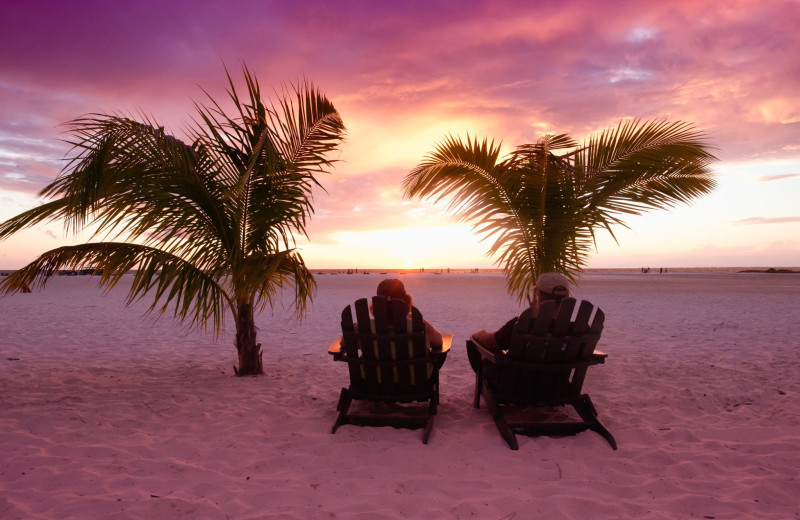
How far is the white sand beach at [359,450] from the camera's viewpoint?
2.82m

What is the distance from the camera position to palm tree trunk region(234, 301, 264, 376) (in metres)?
6.07

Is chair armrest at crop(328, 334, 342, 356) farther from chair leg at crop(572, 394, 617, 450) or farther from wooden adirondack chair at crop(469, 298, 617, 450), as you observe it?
chair leg at crop(572, 394, 617, 450)

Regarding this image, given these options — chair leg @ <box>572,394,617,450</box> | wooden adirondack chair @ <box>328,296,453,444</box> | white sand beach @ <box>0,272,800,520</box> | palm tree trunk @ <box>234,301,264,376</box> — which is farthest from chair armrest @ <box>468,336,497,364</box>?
palm tree trunk @ <box>234,301,264,376</box>

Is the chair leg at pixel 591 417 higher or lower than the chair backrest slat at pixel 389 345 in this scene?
Result: lower

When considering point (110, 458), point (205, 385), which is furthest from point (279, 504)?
point (205, 385)

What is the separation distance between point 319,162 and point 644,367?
5.36 m

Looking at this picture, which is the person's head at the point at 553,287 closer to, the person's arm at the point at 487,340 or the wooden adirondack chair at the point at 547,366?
the wooden adirondack chair at the point at 547,366

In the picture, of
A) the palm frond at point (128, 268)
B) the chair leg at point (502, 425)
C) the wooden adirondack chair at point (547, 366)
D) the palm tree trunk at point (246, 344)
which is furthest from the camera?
the palm tree trunk at point (246, 344)

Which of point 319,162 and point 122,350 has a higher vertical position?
point 319,162

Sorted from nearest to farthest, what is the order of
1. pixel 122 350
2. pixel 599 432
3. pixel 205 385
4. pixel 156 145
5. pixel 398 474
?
pixel 398 474 → pixel 599 432 → pixel 156 145 → pixel 205 385 → pixel 122 350

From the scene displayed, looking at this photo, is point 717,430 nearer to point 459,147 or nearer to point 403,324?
point 403,324

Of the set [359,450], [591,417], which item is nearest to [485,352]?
A: [591,417]

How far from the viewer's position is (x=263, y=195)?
18.8ft

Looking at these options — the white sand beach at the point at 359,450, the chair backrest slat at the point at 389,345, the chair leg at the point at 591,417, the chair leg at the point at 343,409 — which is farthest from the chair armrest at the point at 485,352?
the chair leg at the point at 343,409
